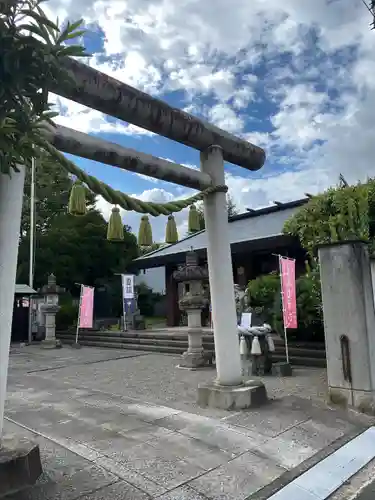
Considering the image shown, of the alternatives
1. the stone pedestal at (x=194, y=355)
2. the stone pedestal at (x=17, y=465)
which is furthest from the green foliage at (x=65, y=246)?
the stone pedestal at (x=17, y=465)

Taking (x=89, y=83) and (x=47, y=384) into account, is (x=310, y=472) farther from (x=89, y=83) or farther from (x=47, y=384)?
(x=47, y=384)

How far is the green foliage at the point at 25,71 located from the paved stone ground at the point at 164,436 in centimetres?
235

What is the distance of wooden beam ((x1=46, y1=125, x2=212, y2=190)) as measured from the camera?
383 centimetres

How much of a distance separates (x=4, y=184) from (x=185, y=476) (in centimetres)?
271

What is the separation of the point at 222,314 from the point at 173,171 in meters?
1.96

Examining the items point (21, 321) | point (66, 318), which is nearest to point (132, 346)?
point (66, 318)

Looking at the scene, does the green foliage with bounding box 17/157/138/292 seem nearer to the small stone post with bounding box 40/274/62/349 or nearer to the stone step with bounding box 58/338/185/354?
the small stone post with bounding box 40/274/62/349

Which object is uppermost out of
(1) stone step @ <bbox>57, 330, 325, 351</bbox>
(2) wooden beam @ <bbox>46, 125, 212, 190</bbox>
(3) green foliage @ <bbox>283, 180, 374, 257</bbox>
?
(3) green foliage @ <bbox>283, 180, 374, 257</bbox>

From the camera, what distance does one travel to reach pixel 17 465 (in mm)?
2789

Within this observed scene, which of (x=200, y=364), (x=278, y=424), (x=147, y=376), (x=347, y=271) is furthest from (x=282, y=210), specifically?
(x=278, y=424)

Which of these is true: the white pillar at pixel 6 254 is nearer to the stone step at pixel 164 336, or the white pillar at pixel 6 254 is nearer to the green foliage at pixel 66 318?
the stone step at pixel 164 336

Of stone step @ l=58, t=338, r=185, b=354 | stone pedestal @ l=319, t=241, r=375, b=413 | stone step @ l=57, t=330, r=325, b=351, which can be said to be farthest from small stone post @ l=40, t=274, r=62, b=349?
stone pedestal @ l=319, t=241, r=375, b=413

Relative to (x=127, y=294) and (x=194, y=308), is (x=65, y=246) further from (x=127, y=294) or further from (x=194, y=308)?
(x=194, y=308)

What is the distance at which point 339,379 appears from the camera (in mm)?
5277
